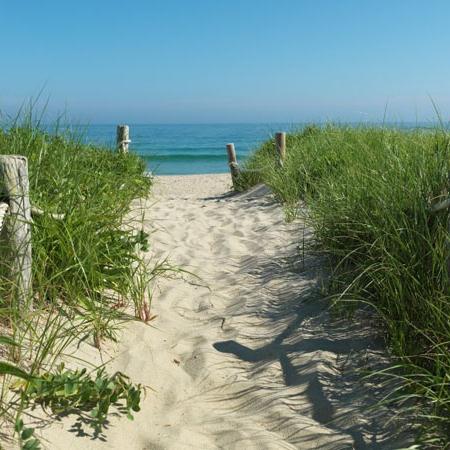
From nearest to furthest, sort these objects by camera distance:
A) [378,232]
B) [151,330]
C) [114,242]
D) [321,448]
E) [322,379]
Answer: [321,448]
[322,379]
[378,232]
[151,330]
[114,242]

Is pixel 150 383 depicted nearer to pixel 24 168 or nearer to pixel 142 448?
pixel 142 448

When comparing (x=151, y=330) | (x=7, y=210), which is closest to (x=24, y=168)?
(x=7, y=210)

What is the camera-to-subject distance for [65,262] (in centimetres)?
334

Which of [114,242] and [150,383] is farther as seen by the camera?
[114,242]

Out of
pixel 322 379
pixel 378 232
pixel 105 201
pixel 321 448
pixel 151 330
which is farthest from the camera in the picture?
pixel 105 201

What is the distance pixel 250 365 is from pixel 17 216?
1.46 metres

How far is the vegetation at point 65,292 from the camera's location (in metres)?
2.38

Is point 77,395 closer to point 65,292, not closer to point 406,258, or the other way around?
point 65,292

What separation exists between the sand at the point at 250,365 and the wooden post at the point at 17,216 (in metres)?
0.64

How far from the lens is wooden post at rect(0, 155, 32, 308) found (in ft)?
9.56

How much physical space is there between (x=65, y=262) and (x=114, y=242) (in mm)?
514

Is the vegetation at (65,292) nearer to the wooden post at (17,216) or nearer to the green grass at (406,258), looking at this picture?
the wooden post at (17,216)

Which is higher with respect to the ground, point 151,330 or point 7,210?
point 7,210

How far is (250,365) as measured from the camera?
10.3 ft
